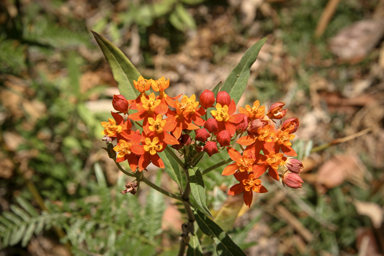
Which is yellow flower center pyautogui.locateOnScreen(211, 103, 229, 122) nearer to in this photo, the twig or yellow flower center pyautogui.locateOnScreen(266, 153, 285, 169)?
yellow flower center pyautogui.locateOnScreen(266, 153, 285, 169)

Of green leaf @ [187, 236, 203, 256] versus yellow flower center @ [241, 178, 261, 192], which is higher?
yellow flower center @ [241, 178, 261, 192]

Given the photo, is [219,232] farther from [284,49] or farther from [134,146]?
[284,49]

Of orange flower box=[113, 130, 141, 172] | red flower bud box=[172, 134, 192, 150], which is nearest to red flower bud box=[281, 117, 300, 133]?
red flower bud box=[172, 134, 192, 150]

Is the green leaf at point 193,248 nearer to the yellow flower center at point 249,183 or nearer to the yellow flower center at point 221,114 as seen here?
the yellow flower center at point 249,183

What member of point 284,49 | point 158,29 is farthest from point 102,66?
point 284,49

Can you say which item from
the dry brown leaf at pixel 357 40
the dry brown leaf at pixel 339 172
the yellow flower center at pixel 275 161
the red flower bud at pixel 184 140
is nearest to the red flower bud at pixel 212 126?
the red flower bud at pixel 184 140

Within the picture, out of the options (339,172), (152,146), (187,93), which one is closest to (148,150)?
(152,146)
